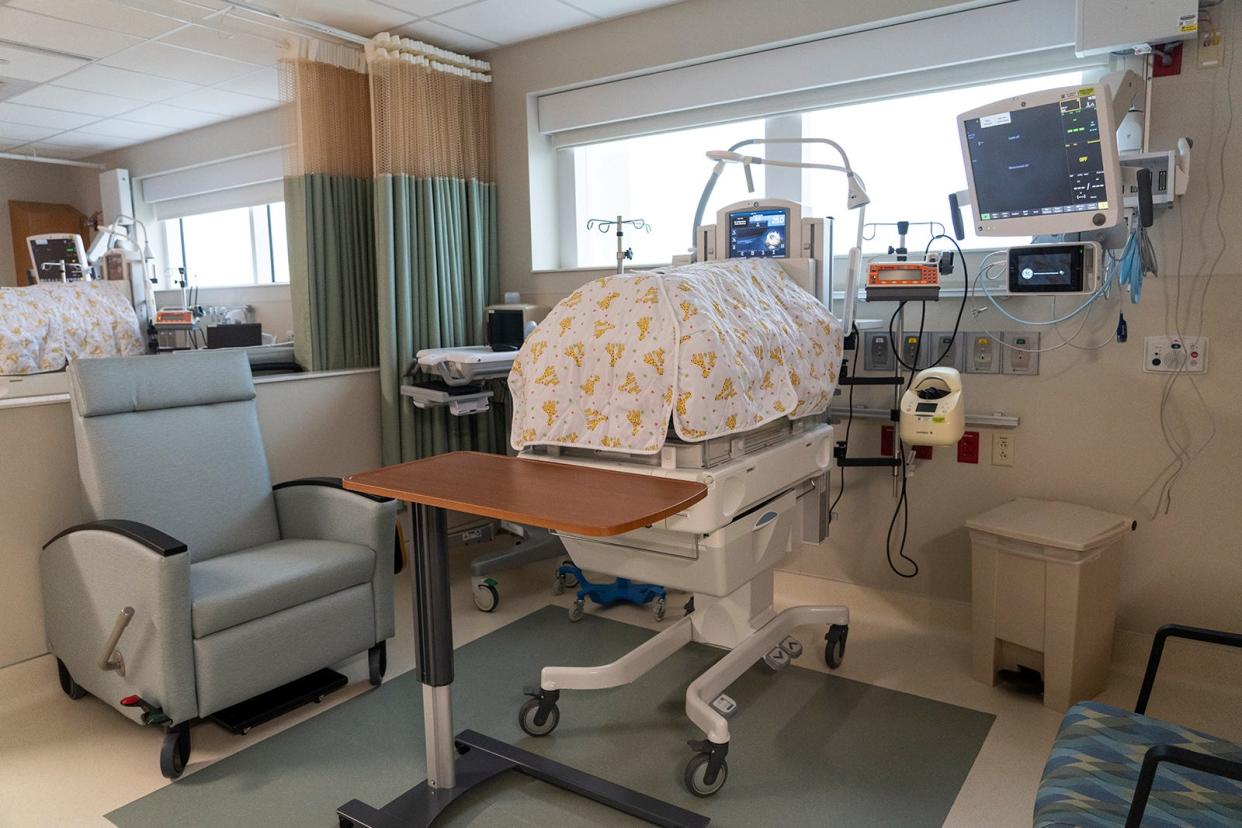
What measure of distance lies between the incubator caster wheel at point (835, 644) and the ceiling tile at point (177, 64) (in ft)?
13.4

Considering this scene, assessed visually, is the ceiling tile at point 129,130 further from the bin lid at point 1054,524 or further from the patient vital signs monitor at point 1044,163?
the bin lid at point 1054,524

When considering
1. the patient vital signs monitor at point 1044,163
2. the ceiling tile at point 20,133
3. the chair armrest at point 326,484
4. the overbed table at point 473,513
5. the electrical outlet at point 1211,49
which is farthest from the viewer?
the ceiling tile at point 20,133

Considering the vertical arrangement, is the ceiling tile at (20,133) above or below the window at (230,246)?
above

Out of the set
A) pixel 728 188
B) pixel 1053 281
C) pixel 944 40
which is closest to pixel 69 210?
pixel 728 188

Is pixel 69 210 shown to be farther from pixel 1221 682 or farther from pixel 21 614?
pixel 1221 682

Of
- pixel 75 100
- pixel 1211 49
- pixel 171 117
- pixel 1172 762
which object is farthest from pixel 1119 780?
pixel 171 117

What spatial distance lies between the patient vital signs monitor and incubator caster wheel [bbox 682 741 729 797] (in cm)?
179

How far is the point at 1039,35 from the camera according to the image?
8.84 feet

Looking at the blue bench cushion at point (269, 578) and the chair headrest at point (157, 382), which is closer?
the blue bench cushion at point (269, 578)

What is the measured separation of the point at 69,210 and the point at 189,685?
596cm

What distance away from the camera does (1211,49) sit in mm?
2418

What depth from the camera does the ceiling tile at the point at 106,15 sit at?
137 inches

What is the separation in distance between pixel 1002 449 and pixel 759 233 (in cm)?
117

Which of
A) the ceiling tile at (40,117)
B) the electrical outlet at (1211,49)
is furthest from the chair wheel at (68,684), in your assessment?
the ceiling tile at (40,117)
